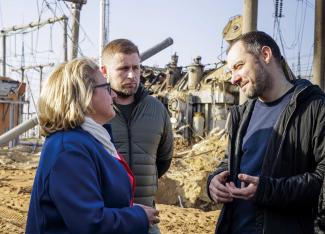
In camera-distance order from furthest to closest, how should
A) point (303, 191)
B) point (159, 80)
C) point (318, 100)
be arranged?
point (159, 80) → point (318, 100) → point (303, 191)

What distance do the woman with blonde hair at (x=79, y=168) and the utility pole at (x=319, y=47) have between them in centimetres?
895

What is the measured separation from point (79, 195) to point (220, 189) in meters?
1.08

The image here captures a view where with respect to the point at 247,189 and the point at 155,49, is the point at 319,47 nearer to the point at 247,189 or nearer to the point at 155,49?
the point at 155,49

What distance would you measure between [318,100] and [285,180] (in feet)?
1.70

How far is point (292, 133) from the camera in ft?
7.86

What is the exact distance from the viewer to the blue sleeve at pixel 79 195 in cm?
173

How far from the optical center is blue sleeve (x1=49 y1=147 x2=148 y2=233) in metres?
1.73

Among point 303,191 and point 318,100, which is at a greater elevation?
point 318,100

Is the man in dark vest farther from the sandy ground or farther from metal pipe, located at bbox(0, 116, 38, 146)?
the sandy ground

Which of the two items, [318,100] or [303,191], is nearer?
[303,191]

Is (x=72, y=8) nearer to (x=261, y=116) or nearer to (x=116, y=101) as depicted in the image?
(x=116, y=101)

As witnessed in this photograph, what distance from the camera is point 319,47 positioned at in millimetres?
10078

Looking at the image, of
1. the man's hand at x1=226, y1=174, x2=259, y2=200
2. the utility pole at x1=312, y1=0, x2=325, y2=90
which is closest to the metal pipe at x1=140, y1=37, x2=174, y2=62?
the man's hand at x1=226, y1=174, x2=259, y2=200

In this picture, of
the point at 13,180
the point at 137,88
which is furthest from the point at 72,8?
the point at 137,88
